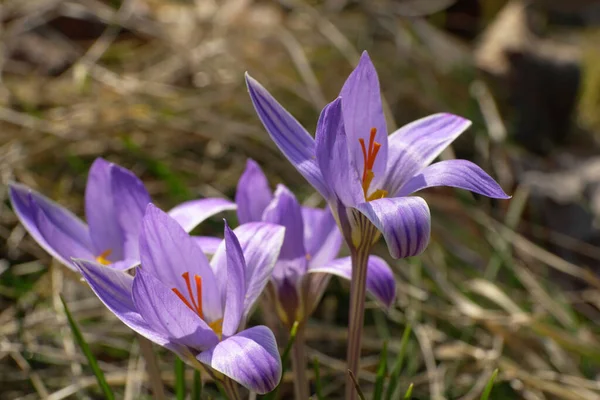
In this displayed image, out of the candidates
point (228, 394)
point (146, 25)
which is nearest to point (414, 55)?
point (146, 25)

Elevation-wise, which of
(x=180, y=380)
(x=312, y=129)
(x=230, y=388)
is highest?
(x=230, y=388)

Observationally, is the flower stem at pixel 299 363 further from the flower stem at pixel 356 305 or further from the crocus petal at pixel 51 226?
the crocus petal at pixel 51 226

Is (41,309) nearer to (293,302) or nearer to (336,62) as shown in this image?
(293,302)

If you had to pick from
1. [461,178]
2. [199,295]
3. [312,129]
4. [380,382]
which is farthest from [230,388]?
[312,129]

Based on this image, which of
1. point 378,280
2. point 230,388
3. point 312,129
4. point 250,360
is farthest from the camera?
point 312,129

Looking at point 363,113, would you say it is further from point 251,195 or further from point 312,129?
point 312,129

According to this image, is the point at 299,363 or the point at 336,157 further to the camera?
the point at 299,363

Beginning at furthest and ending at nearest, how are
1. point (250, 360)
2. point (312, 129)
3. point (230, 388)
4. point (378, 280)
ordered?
point (312, 129), point (378, 280), point (230, 388), point (250, 360)

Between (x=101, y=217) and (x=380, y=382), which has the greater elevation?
(x=101, y=217)
